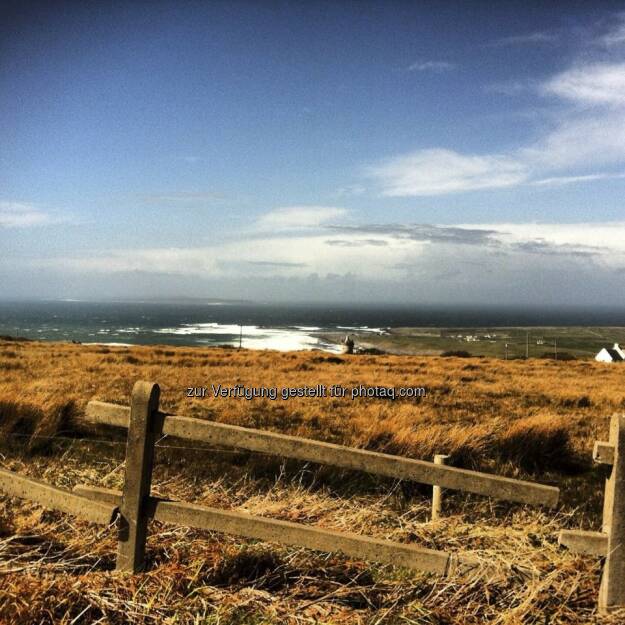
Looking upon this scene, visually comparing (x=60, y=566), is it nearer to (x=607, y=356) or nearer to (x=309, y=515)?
(x=309, y=515)

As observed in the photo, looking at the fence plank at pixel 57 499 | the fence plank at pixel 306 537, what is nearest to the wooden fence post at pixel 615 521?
the fence plank at pixel 306 537

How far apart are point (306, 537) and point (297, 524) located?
0.11 metres

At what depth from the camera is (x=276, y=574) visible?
3.92 m

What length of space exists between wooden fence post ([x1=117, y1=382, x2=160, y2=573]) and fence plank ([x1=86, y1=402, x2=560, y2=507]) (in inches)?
5.8

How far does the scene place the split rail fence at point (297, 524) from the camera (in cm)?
352

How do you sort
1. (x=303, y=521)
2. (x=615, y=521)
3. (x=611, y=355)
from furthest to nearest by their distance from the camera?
(x=611, y=355) < (x=303, y=521) < (x=615, y=521)

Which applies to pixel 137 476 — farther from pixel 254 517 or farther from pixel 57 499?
pixel 254 517

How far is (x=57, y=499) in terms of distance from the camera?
3.85m

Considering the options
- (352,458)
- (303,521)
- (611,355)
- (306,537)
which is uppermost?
(352,458)

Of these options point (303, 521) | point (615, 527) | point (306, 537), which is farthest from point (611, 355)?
point (306, 537)

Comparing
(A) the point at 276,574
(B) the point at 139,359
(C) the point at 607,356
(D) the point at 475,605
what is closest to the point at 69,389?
(A) the point at 276,574

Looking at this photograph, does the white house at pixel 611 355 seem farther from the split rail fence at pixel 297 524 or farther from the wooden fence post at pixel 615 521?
the split rail fence at pixel 297 524

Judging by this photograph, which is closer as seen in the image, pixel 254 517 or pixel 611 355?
pixel 254 517

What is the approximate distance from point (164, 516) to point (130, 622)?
0.68 metres
